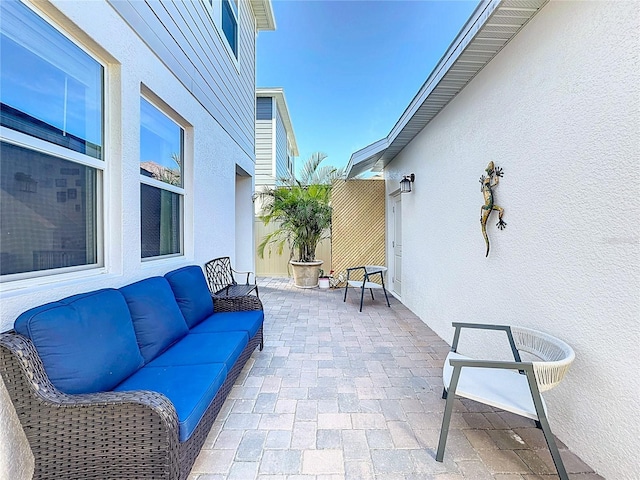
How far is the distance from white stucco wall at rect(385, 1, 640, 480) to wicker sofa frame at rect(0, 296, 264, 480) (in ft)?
7.36

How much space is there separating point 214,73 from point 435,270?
4.09 metres

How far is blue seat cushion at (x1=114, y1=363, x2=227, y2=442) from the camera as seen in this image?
1.44m

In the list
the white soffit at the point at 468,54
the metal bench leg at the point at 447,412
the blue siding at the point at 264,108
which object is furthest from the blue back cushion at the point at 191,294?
the blue siding at the point at 264,108

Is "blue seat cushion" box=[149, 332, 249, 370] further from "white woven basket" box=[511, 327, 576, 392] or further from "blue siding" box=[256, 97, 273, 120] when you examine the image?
"blue siding" box=[256, 97, 273, 120]

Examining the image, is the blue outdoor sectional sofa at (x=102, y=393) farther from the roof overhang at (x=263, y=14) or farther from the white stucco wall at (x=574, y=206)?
the roof overhang at (x=263, y=14)

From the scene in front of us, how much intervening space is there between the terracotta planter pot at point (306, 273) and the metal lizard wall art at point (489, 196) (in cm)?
460

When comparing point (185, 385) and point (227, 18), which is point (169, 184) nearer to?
point (185, 385)

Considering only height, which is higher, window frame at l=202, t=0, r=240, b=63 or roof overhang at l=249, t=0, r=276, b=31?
roof overhang at l=249, t=0, r=276, b=31

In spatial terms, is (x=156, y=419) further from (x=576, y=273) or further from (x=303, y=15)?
(x=303, y=15)

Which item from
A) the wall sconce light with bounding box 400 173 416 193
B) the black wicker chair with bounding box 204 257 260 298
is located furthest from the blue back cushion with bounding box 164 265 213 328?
the wall sconce light with bounding box 400 173 416 193

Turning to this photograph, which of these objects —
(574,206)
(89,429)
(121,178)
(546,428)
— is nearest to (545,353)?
(546,428)

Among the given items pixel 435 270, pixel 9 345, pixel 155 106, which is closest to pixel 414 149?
pixel 435 270

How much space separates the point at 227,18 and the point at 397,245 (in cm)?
500

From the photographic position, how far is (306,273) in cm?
693
